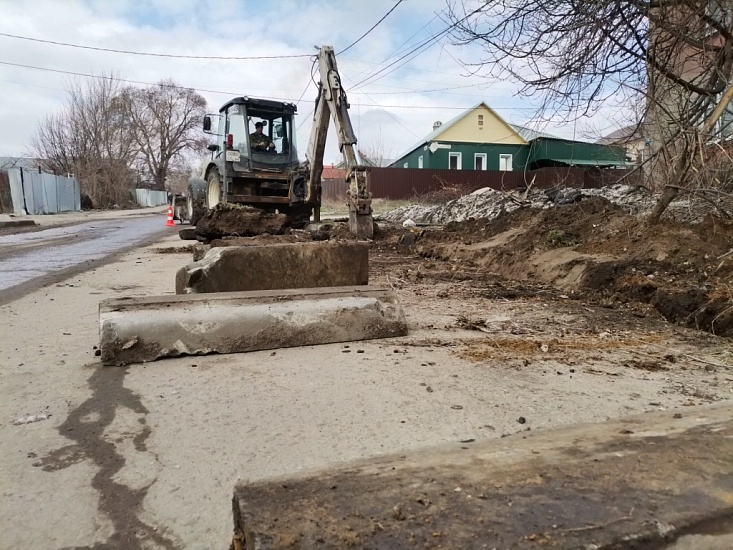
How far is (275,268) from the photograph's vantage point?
5.04 metres

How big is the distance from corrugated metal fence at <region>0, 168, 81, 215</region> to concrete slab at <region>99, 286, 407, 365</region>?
3097 centimetres

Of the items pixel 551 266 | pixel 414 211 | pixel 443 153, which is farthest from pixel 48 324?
pixel 443 153

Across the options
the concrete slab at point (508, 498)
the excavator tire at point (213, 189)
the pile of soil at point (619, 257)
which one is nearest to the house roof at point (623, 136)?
the pile of soil at point (619, 257)

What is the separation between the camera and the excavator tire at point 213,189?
47.2 ft

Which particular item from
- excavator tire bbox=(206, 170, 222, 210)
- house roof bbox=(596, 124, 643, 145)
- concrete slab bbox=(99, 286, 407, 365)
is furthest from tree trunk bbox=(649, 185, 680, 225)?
excavator tire bbox=(206, 170, 222, 210)

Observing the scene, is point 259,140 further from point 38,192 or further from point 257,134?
point 38,192

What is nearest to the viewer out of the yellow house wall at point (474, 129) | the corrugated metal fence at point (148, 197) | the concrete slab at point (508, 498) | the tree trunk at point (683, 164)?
the concrete slab at point (508, 498)

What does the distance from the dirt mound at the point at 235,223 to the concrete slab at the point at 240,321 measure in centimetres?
744

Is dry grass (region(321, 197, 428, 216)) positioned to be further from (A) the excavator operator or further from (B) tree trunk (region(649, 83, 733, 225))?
(B) tree trunk (region(649, 83, 733, 225))

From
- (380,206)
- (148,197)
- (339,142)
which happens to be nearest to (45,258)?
(339,142)

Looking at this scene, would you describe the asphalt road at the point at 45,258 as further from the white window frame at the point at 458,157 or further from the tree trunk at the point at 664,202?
the white window frame at the point at 458,157

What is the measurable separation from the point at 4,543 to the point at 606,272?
228 inches

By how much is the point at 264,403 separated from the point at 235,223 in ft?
29.3

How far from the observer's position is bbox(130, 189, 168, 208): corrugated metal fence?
171 ft
